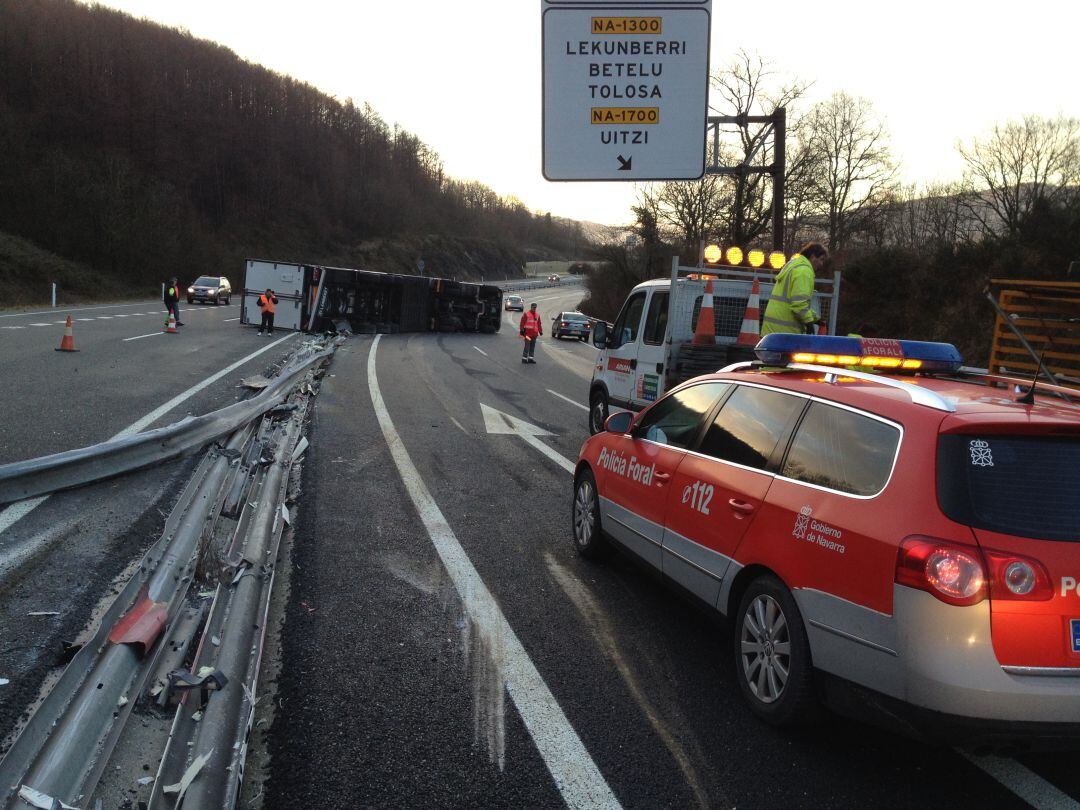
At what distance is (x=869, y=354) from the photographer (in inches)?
175

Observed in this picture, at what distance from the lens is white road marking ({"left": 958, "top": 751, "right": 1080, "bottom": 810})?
3.14m

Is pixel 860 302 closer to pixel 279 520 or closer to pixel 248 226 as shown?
pixel 279 520

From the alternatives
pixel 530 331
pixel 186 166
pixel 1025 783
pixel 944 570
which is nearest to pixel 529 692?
pixel 944 570

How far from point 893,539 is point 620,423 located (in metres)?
2.76

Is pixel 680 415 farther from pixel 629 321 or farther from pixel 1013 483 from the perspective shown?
pixel 629 321

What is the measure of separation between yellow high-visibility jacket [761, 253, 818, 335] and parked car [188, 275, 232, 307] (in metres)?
40.5

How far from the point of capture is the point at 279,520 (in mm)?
6355

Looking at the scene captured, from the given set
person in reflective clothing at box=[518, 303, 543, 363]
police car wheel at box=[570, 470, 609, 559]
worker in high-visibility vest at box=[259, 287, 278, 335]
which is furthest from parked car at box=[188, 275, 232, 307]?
police car wheel at box=[570, 470, 609, 559]

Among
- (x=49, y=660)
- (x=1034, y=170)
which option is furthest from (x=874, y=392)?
(x=1034, y=170)

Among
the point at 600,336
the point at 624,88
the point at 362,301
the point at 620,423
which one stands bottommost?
the point at 620,423

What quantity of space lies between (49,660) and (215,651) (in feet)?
2.32

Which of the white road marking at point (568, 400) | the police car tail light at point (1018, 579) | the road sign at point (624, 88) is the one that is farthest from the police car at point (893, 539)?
the white road marking at point (568, 400)

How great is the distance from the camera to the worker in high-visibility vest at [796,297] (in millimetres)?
7504

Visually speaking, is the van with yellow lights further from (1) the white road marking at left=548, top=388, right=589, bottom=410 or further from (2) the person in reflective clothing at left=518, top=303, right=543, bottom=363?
(2) the person in reflective clothing at left=518, top=303, right=543, bottom=363
